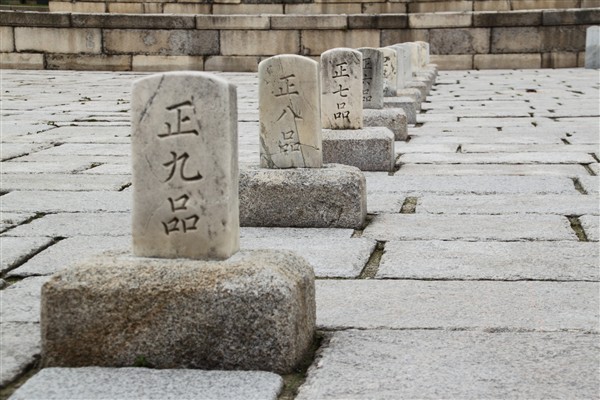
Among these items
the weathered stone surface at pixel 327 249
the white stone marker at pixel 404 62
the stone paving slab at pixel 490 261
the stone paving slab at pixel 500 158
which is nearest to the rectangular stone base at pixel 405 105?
the white stone marker at pixel 404 62

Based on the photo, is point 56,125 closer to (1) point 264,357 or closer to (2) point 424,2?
(1) point 264,357

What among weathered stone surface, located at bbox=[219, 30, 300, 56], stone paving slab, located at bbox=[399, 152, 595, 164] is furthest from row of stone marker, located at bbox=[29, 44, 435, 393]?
weathered stone surface, located at bbox=[219, 30, 300, 56]

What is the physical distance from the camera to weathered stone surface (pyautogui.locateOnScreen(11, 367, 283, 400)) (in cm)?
244

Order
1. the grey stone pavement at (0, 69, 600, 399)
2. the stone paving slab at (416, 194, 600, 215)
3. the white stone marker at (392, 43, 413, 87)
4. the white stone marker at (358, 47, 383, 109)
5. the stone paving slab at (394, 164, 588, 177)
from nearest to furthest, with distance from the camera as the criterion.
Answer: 1. the grey stone pavement at (0, 69, 600, 399)
2. the stone paving slab at (416, 194, 600, 215)
3. the stone paving slab at (394, 164, 588, 177)
4. the white stone marker at (358, 47, 383, 109)
5. the white stone marker at (392, 43, 413, 87)

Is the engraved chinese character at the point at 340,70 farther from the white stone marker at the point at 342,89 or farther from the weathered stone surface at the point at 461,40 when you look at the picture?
the weathered stone surface at the point at 461,40

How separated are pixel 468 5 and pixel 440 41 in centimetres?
182

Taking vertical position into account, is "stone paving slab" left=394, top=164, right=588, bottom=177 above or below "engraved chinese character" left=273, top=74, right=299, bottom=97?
below

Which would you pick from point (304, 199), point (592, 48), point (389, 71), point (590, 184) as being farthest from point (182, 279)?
point (592, 48)

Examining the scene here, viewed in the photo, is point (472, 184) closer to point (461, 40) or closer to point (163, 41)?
point (461, 40)

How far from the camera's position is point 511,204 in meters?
5.09

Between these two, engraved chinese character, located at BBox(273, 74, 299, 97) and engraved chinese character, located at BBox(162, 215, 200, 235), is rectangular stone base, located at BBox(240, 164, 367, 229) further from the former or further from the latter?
engraved chinese character, located at BBox(162, 215, 200, 235)

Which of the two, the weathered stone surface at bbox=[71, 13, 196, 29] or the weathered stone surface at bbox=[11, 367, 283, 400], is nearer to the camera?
the weathered stone surface at bbox=[11, 367, 283, 400]

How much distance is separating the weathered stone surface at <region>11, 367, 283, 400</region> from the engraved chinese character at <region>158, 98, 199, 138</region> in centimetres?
67

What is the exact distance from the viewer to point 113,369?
8.75 feet
